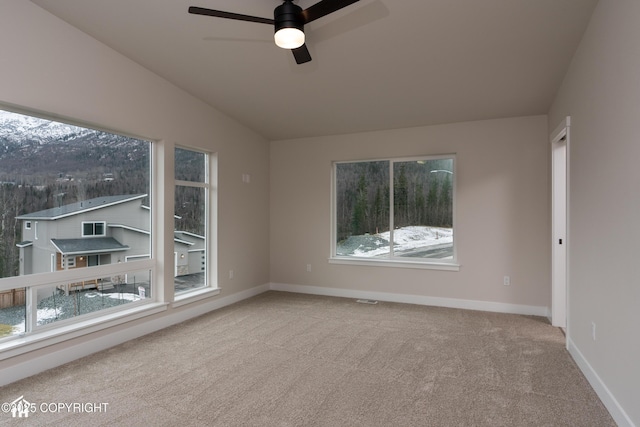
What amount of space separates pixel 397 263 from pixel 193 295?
2.72 m

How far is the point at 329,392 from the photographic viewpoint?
2566mm

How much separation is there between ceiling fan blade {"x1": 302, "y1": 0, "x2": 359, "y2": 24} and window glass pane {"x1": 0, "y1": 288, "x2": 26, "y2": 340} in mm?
3001

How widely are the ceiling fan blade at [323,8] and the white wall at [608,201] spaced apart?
62.3 inches

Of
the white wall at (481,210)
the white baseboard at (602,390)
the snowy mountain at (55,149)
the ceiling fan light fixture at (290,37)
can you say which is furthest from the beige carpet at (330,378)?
the ceiling fan light fixture at (290,37)

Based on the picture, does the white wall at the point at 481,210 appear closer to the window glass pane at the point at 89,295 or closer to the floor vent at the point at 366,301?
the floor vent at the point at 366,301

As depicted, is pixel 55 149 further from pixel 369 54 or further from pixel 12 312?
pixel 369 54

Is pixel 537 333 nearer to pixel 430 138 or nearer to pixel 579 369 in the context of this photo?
pixel 579 369

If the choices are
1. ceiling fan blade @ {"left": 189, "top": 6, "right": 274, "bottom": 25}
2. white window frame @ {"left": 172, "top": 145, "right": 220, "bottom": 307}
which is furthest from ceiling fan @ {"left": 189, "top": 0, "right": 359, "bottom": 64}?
white window frame @ {"left": 172, "top": 145, "right": 220, "bottom": 307}

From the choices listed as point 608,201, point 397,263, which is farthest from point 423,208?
point 608,201

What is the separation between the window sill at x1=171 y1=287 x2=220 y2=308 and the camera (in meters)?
4.25

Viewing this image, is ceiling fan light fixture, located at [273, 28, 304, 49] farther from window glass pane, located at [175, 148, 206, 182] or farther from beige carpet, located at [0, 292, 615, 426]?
window glass pane, located at [175, 148, 206, 182]

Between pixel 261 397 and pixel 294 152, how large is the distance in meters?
4.00

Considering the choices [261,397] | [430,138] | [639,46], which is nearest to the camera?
[639,46]

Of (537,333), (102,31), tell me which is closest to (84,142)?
(102,31)
